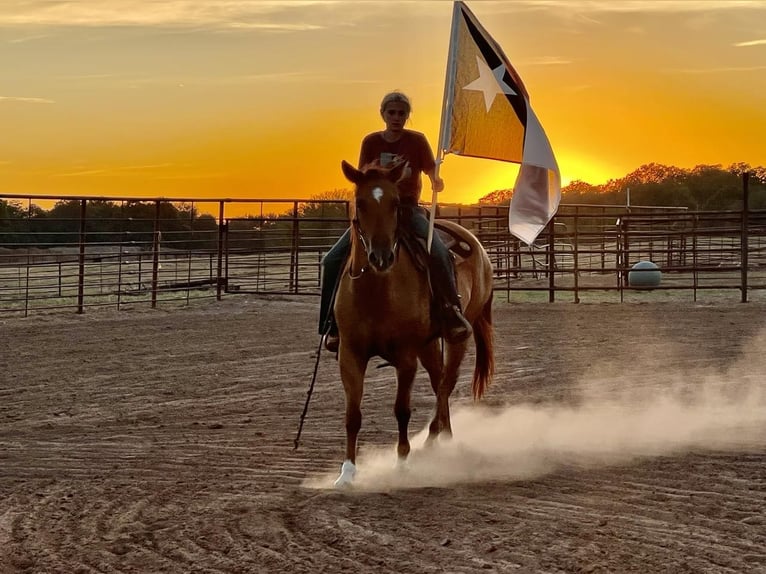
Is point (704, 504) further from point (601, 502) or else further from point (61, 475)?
point (61, 475)

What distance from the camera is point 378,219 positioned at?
5.50m

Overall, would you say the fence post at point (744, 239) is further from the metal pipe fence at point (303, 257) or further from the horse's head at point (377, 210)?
the horse's head at point (377, 210)

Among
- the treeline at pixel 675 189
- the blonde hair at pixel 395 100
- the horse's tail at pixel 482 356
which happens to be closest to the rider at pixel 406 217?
the blonde hair at pixel 395 100

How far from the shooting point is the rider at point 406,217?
243 inches

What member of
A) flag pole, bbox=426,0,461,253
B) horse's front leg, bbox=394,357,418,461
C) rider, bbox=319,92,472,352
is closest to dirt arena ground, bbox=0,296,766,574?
horse's front leg, bbox=394,357,418,461

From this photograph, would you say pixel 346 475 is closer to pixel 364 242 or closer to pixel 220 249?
pixel 364 242

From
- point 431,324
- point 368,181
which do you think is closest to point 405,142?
point 368,181

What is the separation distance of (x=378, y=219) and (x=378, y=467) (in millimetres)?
1608

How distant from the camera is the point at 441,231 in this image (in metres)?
7.14

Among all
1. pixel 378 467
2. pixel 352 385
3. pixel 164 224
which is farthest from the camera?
pixel 164 224

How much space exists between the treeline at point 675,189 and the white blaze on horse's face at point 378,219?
53920mm

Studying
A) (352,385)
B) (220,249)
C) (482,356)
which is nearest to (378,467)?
(352,385)

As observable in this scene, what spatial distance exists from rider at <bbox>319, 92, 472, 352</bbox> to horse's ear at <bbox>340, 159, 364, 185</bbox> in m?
0.48

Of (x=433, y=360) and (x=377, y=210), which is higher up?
(x=377, y=210)
